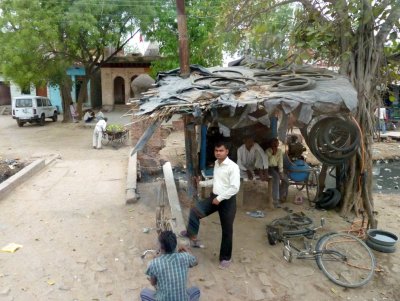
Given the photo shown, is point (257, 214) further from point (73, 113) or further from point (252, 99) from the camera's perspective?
point (73, 113)

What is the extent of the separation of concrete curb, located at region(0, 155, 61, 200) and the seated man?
5.15m

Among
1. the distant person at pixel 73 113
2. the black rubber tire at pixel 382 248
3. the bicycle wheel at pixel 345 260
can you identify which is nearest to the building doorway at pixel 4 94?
the distant person at pixel 73 113

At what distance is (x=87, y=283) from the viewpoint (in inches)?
187

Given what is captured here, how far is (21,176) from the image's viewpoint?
A: 9508 mm

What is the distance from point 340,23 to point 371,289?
4.31 metres

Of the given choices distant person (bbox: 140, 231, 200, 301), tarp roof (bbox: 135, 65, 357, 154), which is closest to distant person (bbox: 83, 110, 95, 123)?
tarp roof (bbox: 135, 65, 357, 154)

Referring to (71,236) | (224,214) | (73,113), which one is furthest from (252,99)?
(73,113)

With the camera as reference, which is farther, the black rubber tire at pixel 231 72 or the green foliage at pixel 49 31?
the green foliage at pixel 49 31

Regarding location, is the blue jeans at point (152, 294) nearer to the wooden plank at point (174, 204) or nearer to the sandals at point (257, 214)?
the wooden plank at point (174, 204)

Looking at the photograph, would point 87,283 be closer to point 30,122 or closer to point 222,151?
point 222,151

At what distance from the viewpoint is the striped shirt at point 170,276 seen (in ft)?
11.5

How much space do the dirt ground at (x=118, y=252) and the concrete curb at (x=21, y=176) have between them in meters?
0.17

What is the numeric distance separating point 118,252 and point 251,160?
3.29 metres

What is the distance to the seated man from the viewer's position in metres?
7.46
